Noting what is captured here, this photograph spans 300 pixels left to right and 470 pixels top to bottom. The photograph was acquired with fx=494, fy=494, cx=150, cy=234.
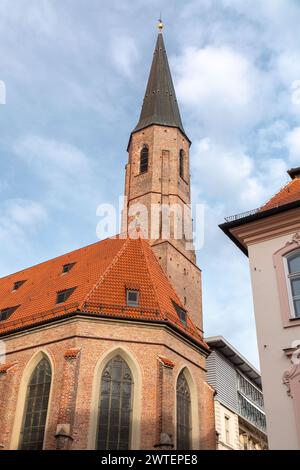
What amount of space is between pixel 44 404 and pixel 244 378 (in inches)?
592

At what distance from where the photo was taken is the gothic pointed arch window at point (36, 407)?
55.6 feet

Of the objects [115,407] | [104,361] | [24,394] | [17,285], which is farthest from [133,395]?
[17,285]

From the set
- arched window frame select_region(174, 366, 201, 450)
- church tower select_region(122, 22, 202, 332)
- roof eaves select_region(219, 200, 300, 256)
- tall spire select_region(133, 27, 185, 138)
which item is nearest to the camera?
roof eaves select_region(219, 200, 300, 256)

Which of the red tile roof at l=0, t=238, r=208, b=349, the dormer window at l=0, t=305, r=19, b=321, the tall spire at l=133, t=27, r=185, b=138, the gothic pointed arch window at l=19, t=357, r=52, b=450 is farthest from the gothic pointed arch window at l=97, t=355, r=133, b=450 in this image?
the tall spire at l=133, t=27, r=185, b=138

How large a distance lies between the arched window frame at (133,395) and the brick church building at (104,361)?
33 millimetres

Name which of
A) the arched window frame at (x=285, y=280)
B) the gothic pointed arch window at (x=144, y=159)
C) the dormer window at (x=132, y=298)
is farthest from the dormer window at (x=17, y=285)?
the arched window frame at (x=285, y=280)

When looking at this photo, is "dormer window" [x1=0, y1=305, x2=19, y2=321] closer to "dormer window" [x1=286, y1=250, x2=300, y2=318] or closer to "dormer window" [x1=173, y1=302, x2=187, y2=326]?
"dormer window" [x1=173, y1=302, x2=187, y2=326]

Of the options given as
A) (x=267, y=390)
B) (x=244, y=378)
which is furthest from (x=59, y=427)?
(x=244, y=378)

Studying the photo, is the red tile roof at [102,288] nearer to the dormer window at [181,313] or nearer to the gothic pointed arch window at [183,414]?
the dormer window at [181,313]

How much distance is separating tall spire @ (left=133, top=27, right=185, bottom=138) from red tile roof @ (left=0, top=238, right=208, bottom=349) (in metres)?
10.5

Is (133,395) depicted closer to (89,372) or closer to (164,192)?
(89,372)

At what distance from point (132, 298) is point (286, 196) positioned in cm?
914

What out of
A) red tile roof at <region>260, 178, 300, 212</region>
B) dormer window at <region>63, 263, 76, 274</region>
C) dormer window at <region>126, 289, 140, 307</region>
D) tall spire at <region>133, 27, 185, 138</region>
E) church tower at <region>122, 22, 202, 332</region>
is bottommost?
red tile roof at <region>260, 178, 300, 212</region>

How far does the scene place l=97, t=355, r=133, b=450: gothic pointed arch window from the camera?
16219 mm
